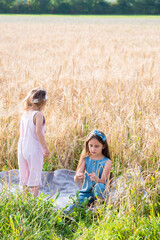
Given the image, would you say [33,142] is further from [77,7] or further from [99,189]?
[77,7]

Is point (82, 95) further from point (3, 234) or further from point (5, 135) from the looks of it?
point (3, 234)

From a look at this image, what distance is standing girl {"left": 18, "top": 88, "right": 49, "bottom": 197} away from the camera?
9.91 feet

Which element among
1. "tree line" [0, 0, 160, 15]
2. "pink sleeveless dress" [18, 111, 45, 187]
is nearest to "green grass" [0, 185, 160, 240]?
"pink sleeveless dress" [18, 111, 45, 187]

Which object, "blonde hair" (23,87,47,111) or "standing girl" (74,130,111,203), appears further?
"blonde hair" (23,87,47,111)

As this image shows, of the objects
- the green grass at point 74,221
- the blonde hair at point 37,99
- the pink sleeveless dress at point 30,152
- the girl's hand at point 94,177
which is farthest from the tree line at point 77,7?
the green grass at point 74,221

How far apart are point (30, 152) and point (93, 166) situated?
57cm

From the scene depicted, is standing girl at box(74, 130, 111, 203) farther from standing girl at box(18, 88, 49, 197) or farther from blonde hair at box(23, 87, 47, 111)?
blonde hair at box(23, 87, 47, 111)

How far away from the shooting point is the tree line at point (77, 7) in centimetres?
6469

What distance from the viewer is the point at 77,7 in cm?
6519

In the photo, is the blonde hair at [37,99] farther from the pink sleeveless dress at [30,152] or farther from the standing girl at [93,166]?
the standing girl at [93,166]

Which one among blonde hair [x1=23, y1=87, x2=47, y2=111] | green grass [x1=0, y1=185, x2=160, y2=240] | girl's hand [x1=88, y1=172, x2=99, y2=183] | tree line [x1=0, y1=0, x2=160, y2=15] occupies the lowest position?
green grass [x1=0, y1=185, x2=160, y2=240]

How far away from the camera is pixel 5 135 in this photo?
376 centimetres

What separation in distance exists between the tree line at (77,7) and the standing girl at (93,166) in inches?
2567

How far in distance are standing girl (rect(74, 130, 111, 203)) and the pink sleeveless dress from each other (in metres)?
0.36
